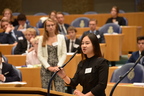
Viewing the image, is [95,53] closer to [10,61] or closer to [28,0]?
[10,61]

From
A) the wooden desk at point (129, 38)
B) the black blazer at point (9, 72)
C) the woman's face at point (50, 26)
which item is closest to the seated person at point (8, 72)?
the black blazer at point (9, 72)

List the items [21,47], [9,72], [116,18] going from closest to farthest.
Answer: [9,72], [21,47], [116,18]

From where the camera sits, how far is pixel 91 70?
4.11m

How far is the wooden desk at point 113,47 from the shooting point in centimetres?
1020

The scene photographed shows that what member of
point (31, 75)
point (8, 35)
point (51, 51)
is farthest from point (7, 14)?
point (51, 51)

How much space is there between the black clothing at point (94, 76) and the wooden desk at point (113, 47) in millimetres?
5989

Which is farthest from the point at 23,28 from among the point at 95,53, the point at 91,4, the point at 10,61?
the point at 95,53

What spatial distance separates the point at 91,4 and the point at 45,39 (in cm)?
1008

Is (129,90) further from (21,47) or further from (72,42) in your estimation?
(21,47)

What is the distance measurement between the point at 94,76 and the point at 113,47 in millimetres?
6203

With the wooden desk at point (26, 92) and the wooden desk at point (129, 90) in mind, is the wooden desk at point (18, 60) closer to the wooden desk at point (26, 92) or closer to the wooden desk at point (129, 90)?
the wooden desk at point (129, 90)

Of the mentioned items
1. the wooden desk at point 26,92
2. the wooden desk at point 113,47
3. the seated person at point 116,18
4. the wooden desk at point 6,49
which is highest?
the wooden desk at point 26,92

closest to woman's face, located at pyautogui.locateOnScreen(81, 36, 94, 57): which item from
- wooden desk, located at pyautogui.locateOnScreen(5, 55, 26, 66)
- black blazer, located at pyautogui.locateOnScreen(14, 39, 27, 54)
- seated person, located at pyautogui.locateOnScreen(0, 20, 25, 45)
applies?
wooden desk, located at pyautogui.locateOnScreen(5, 55, 26, 66)

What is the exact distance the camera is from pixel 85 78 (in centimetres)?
413
